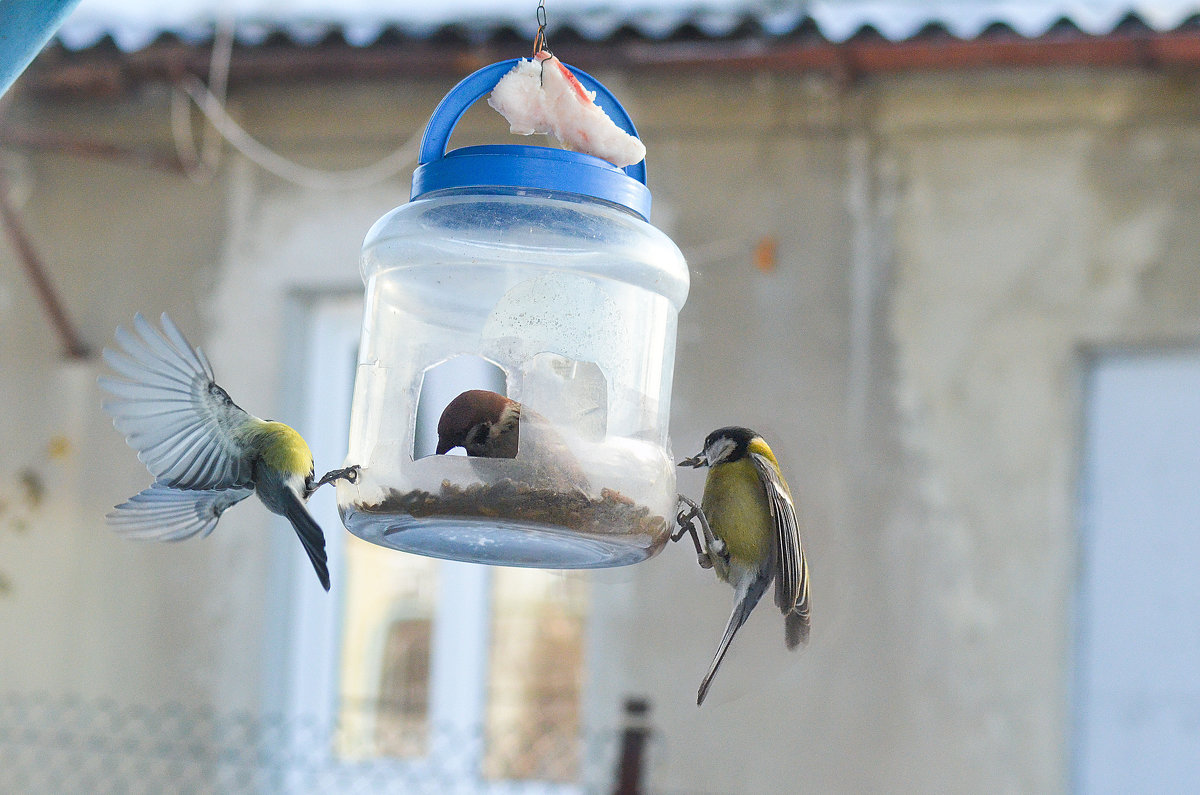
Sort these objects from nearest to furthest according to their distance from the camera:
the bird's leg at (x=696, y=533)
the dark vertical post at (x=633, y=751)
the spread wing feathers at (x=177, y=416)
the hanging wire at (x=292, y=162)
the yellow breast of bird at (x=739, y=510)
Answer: the spread wing feathers at (x=177, y=416) → the bird's leg at (x=696, y=533) → the yellow breast of bird at (x=739, y=510) → the dark vertical post at (x=633, y=751) → the hanging wire at (x=292, y=162)

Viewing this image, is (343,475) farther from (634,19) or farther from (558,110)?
(634,19)

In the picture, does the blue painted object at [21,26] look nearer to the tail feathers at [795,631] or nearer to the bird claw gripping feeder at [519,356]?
the bird claw gripping feeder at [519,356]

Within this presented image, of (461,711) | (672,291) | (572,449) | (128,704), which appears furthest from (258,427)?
(128,704)

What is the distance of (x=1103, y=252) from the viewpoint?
5.55 metres

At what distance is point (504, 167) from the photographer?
2.23 meters

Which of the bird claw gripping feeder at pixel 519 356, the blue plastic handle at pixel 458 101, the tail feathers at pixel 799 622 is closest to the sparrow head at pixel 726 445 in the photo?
the bird claw gripping feeder at pixel 519 356

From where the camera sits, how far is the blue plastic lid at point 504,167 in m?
2.23

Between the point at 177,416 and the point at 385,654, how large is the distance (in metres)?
3.77

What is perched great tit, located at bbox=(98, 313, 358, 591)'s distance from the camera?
2.36 meters

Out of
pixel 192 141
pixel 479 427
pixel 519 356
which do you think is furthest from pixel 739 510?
pixel 192 141

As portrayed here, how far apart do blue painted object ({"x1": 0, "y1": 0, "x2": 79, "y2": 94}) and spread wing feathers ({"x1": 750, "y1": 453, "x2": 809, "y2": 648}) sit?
1316mm

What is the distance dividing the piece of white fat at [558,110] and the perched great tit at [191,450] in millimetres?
611

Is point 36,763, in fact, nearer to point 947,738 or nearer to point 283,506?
point 947,738

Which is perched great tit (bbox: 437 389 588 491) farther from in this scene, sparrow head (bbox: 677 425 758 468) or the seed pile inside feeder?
sparrow head (bbox: 677 425 758 468)
